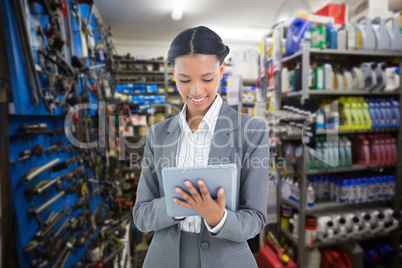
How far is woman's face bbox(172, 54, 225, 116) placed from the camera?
534 millimetres

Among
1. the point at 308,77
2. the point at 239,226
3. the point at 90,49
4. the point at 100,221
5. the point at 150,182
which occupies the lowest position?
the point at 100,221

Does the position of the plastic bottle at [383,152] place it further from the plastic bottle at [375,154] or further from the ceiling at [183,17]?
the ceiling at [183,17]

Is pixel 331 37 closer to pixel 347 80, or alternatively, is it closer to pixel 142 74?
pixel 347 80

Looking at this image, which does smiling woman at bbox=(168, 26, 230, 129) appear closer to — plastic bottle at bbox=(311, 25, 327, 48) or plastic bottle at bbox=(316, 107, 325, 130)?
plastic bottle at bbox=(316, 107, 325, 130)

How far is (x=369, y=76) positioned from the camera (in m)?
2.37

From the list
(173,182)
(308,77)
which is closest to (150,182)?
(173,182)

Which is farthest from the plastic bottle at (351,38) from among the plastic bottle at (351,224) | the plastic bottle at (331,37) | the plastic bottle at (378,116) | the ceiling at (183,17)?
the plastic bottle at (351,224)

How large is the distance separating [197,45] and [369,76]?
264cm

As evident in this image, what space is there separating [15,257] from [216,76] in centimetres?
165

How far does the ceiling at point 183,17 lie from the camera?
0.75 metres

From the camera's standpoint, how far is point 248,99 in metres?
3.86

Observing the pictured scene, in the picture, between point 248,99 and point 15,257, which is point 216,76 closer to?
point 15,257

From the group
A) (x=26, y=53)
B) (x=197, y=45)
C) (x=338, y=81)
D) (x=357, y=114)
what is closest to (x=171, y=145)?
(x=197, y=45)

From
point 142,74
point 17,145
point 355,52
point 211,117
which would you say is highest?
point 142,74
